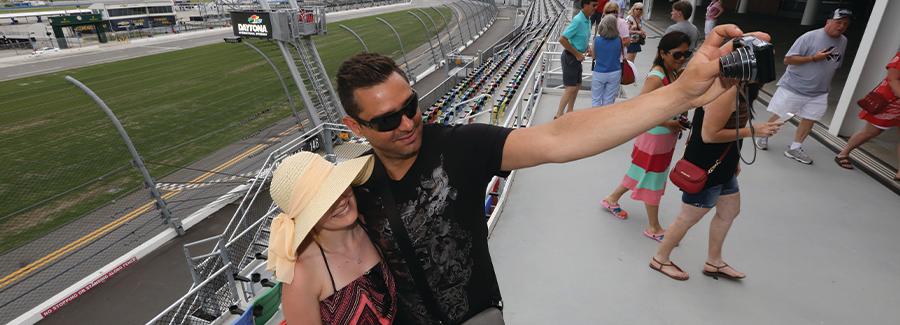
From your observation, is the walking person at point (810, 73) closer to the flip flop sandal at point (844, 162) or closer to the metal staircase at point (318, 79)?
the flip flop sandal at point (844, 162)

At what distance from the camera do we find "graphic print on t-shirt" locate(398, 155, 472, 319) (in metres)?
1.36

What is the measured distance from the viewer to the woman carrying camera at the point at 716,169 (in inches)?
98.3

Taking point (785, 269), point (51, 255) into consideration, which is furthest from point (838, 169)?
point (51, 255)

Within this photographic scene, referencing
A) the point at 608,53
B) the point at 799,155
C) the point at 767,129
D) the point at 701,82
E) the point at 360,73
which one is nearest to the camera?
the point at 701,82

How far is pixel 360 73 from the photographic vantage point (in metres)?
1.24

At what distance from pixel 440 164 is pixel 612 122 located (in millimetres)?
526

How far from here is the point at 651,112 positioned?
1.08 m

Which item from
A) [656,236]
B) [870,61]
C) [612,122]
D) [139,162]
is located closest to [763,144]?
[870,61]

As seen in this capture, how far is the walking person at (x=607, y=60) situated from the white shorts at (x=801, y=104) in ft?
6.22

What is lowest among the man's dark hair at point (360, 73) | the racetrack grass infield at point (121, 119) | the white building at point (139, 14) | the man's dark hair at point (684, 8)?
the racetrack grass infield at point (121, 119)

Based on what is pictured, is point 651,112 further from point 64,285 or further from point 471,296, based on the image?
point 64,285

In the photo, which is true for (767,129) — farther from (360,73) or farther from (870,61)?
(870,61)

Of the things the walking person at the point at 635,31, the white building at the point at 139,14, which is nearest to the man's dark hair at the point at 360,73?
the walking person at the point at 635,31

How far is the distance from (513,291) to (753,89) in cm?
199
